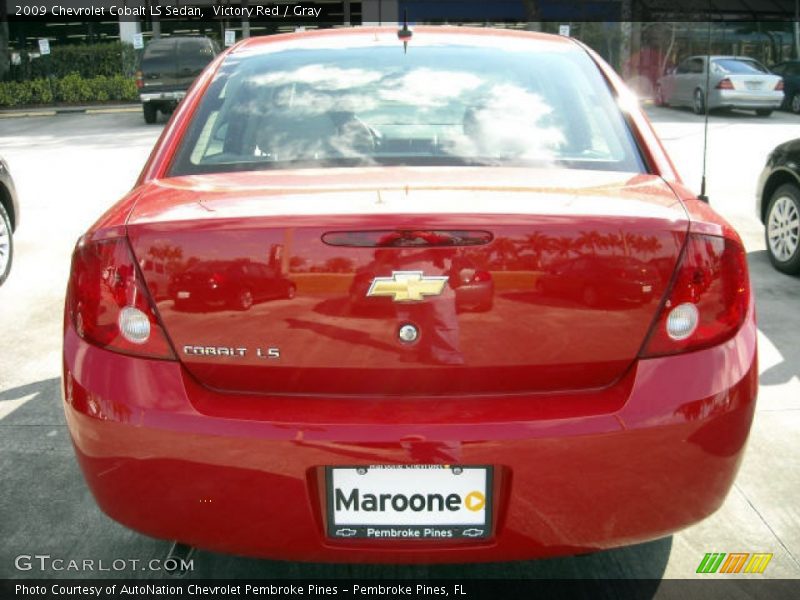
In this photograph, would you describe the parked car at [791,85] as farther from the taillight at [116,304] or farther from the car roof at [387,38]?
the taillight at [116,304]

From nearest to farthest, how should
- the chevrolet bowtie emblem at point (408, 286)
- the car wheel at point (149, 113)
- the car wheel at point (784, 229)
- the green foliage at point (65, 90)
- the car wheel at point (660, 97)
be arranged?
the chevrolet bowtie emblem at point (408, 286)
the car wheel at point (784, 229)
the car wheel at point (149, 113)
the car wheel at point (660, 97)
the green foliage at point (65, 90)

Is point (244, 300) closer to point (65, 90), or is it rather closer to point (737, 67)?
point (737, 67)

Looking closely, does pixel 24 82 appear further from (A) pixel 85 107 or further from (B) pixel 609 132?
(B) pixel 609 132

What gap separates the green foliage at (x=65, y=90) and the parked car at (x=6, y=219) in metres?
21.6

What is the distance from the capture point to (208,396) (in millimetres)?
2135

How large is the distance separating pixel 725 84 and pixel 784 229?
1544 centimetres

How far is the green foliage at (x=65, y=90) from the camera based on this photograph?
26714 mm

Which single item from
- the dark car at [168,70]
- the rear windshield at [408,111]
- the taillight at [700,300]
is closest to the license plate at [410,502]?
the taillight at [700,300]

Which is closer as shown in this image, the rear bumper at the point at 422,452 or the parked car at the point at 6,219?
the rear bumper at the point at 422,452

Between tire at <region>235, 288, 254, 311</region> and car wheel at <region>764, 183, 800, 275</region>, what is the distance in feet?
16.9

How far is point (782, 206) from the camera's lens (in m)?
6.44

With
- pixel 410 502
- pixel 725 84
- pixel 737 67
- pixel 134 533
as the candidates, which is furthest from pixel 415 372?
pixel 737 67

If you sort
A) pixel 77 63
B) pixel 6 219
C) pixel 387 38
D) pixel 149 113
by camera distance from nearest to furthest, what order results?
pixel 387 38
pixel 6 219
pixel 149 113
pixel 77 63

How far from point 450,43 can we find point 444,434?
179 cm
